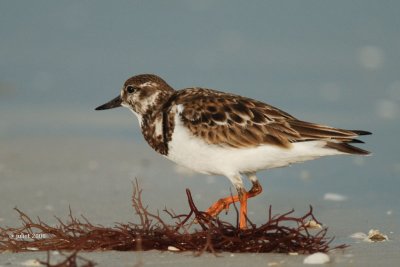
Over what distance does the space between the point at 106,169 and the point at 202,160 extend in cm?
397

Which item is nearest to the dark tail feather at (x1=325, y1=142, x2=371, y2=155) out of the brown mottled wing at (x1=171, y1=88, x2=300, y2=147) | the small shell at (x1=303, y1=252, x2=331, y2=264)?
the brown mottled wing at (x1=171, y1=88, x2=300, y2=147)

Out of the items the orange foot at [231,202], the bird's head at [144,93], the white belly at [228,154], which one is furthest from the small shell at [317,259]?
the bird's head at [144,93]

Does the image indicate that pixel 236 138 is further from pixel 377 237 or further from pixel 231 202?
pixel 377 237

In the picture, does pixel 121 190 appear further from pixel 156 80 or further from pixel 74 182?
pixel 156 80

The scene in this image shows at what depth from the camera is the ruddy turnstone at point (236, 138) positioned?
22.2ft

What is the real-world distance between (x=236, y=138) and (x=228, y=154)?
123 mm

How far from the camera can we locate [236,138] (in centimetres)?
680

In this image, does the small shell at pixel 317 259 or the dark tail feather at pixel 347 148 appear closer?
the small shell at pixel 317 259

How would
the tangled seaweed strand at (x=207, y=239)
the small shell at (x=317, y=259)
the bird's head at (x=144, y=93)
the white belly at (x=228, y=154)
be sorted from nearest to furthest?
the small shell at (x=317, y=259), the tangled seaweed strand at (x=207, y=239), the white belly at (x=228, y=154), the bird's head at (x=144, y=93)

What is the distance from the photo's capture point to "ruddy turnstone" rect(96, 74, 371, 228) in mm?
6773

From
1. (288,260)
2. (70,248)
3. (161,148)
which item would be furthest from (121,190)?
→ (288,260)

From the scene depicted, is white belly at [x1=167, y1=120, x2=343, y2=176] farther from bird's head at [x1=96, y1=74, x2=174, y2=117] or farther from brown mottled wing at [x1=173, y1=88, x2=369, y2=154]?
bird's head at [x1=96, y1=74, x2=174, y2=117]

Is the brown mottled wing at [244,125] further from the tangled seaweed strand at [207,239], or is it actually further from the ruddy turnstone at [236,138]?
the tangled seaweed strand at [207,239]

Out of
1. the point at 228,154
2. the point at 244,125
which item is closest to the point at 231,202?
the point at 228,154
